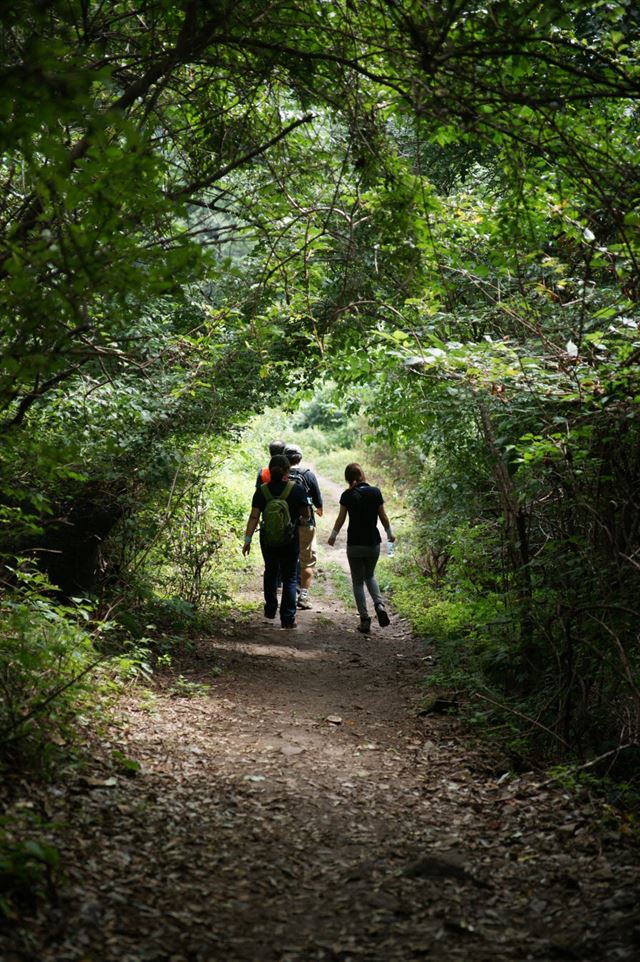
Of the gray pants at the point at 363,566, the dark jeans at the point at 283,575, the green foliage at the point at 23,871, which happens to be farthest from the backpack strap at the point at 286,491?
the green foliage at the point at 23,871

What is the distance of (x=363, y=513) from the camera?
375 inches

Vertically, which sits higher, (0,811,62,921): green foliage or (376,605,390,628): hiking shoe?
(376,605,390,628): hiking shoe

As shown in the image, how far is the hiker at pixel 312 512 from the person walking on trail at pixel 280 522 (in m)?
0.63

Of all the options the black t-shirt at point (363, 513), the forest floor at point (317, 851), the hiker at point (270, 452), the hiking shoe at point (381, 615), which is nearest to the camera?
the forest floor at point (317, 851)

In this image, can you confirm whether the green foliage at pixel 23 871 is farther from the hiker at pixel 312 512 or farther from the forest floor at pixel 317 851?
the hiker at pixel 312 512

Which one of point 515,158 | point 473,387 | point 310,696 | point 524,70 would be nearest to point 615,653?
point 473,387

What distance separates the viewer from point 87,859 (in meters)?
3.56

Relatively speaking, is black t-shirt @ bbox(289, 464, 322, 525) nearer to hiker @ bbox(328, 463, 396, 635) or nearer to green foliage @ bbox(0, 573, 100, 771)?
hiker @ bbox(328, 463, 396, 635)

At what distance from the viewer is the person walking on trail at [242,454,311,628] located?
9.12 metres

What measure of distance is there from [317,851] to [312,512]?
22.3 feet

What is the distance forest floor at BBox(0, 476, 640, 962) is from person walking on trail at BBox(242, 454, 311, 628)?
2867 mm

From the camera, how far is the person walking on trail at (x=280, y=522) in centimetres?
912

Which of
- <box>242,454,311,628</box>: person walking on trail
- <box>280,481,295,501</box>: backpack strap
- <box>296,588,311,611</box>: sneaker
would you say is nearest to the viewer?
<box>242,454,311,628</box>: person walking on trail

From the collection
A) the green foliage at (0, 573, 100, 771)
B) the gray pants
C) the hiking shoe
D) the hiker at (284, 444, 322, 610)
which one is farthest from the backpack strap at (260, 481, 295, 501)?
the green foliage at (0, 573, 100, 771)
